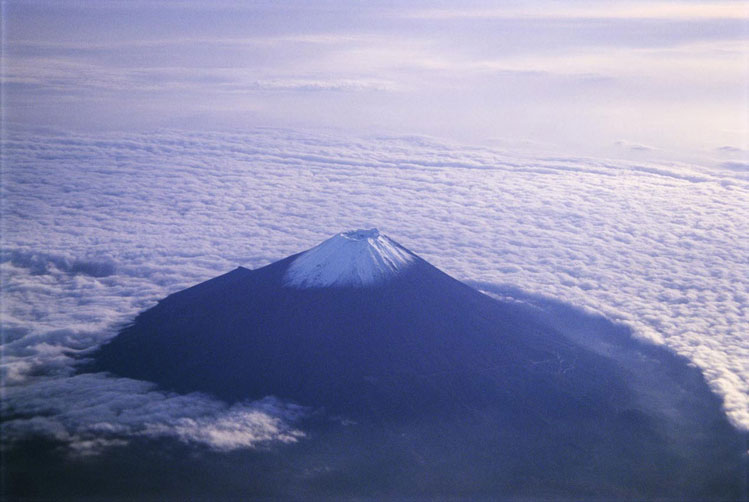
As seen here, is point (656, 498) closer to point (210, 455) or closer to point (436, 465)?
point (436, 465)

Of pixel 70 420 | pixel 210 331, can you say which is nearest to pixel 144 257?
pixel 210 331

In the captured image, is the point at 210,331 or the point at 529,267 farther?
the point at 529,267

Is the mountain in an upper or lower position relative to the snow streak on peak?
lower

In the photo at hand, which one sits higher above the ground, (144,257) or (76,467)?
(144,257)

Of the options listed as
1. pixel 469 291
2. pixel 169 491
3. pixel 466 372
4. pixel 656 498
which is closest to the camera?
pixel 169 491

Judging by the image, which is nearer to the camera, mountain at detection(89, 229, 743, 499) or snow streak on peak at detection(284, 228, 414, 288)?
mountain at detection(89, 229, 743, 499)
